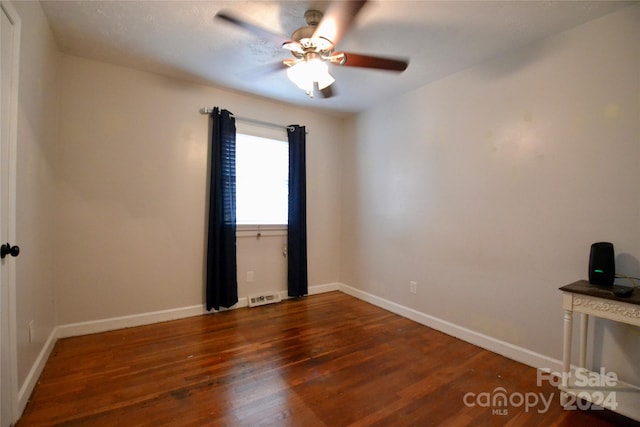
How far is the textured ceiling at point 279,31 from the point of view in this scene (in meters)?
1.79

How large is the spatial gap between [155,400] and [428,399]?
162 cm

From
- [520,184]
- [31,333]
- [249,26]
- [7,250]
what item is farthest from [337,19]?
[31,333]

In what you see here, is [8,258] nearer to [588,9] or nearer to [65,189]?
[65,189]

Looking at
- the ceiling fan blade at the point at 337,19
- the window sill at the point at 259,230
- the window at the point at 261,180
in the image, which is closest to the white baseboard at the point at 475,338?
the window sill at the point at 259,230

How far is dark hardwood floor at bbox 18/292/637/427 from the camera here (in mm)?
1543

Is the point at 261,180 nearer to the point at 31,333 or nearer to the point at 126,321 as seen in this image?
the point at 126,321

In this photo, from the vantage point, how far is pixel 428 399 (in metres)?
1.71

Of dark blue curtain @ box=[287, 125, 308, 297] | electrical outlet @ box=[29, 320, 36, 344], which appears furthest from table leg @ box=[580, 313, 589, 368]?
electrical outlet @ box=[29, 320, 36, 344]

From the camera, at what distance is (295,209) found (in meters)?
3.54

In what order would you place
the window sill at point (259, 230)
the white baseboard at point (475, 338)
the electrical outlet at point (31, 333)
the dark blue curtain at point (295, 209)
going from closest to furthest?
1. the electrical outlet at point (31, 333)
2. the white baseboard at point (475, 338)
3. the window sill at point (259, 230)
4. the dark blue curtain at point (295, 209)

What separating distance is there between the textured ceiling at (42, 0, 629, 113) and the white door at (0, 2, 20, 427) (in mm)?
682

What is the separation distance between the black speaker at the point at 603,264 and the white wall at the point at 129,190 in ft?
9.76

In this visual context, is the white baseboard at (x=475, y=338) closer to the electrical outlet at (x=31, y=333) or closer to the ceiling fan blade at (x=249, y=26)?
the ceiling fan blade at (x=249, y=26)

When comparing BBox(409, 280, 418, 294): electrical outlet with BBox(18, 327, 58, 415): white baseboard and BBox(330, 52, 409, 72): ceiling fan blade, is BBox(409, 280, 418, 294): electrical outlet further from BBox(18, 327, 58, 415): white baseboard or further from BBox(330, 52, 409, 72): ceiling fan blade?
BBox(18, 327, 58, 415): white baseboard
